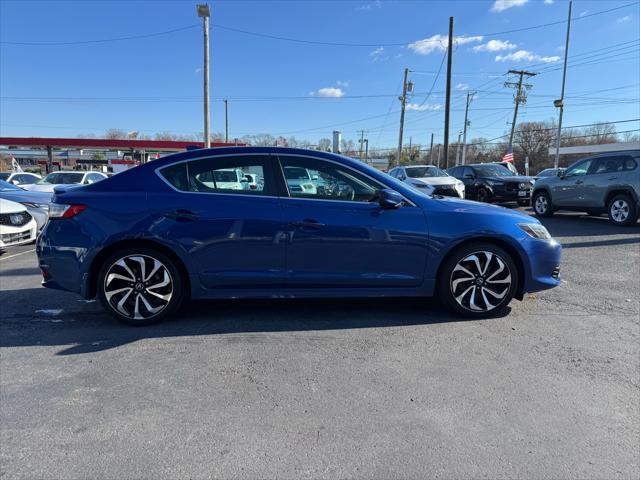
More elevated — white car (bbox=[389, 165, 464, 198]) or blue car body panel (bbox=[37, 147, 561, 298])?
white car (bbox=[389, 165, 464, 198])

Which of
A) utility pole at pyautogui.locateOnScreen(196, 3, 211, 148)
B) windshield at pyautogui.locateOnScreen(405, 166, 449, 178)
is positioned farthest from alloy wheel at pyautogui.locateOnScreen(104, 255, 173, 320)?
utility pole at pyautogui.locateOnScreen(196, 3, 211, 148)

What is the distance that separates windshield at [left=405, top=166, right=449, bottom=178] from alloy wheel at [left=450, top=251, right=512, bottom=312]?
1136 cm

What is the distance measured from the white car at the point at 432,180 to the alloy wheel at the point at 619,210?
4.19 m

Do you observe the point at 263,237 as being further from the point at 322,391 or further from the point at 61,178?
the point at 61,178

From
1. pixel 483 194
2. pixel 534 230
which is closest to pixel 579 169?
pixel 483 194

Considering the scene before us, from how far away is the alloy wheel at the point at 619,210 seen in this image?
33.3 ft

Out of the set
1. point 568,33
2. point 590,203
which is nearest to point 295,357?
point 590,203

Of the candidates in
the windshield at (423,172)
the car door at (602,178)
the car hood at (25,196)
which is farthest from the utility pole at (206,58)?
the car door at (602,178)

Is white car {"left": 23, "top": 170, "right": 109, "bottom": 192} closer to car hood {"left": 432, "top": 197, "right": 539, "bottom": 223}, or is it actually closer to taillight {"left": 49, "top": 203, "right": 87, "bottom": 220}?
taillight {"left": 49, "top": 203, "right": 87, "bottom": 220}

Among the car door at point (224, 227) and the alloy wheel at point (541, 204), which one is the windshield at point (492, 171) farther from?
the car door at point (224, 227)

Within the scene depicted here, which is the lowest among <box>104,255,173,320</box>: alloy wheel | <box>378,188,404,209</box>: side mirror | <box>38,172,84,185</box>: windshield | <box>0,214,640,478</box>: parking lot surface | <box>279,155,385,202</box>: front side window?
<box>0,214,640,478</box>: parking lot surface

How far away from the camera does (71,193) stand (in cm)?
396

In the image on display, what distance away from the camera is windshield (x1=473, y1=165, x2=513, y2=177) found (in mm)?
15188

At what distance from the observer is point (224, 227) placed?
12.6 ft
